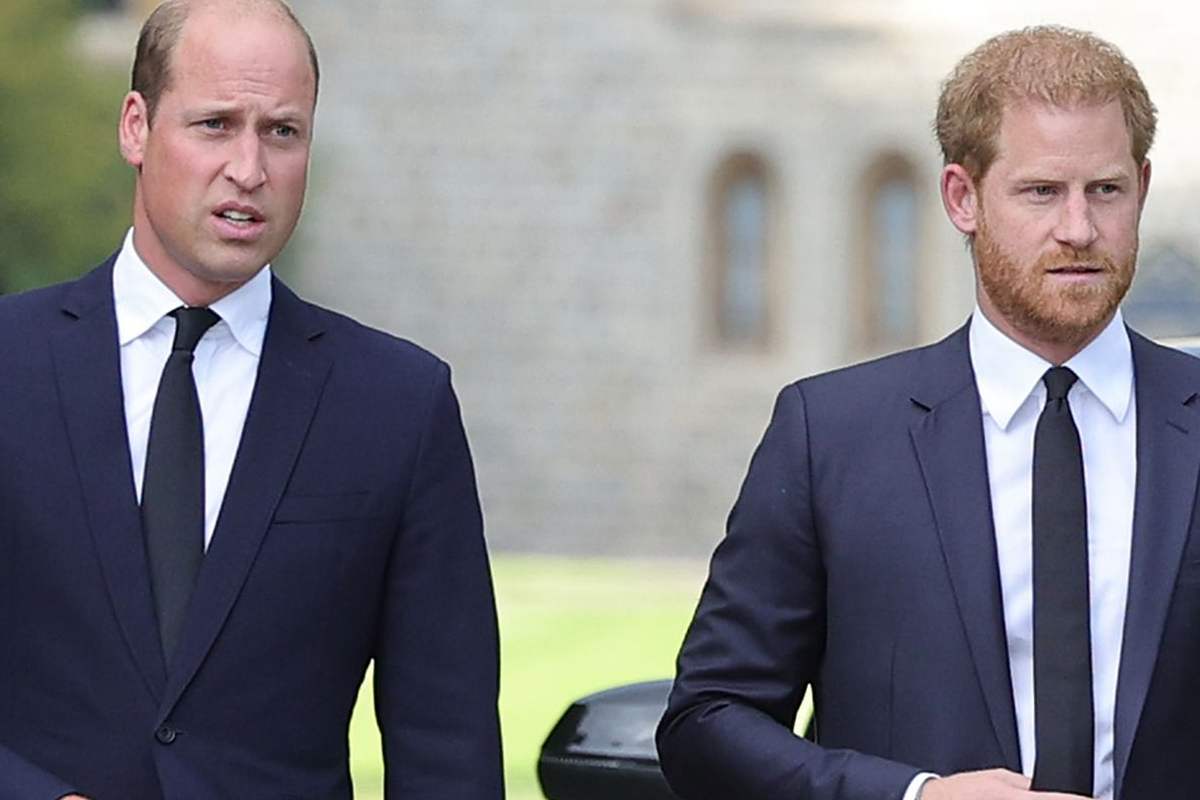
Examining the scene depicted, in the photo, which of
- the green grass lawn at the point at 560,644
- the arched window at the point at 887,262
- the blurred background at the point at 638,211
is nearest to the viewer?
the green grass lawn at the point at 560,644

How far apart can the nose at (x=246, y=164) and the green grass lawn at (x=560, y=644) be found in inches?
273

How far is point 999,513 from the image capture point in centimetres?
368

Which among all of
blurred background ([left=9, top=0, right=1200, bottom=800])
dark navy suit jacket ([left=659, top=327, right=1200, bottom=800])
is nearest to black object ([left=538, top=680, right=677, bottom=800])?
Result: dark navy suit jacket ([left=659, top=327, right=1200, bottom=800])

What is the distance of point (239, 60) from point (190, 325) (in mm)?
361

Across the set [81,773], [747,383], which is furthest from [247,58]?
[747,383]

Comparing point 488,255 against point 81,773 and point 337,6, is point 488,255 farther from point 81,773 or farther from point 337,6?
point 81,773

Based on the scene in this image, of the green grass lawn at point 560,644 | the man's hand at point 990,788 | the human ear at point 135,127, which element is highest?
the human ear at point 135,127

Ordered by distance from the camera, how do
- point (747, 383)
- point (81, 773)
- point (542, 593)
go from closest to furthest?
point (81, 773) → point (542, 593) → point (747, 383)

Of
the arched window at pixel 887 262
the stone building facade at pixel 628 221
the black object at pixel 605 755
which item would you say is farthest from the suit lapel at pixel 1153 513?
the arched window at pixel 887 262

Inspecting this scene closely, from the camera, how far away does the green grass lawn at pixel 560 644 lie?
45.9ft

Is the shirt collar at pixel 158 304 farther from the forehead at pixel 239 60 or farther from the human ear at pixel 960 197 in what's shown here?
the human ear at pixel 960 197

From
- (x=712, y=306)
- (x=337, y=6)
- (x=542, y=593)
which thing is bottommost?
(x=542, y=593)

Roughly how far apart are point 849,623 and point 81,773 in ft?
3.35

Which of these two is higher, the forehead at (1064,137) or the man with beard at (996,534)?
the forehead at (1064,137)
